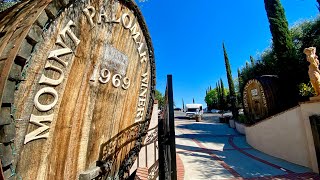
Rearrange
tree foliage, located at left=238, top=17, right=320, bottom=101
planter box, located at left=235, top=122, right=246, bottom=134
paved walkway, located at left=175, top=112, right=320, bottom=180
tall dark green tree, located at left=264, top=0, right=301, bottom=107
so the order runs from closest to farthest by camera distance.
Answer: paved walkway, located at left=175, top=112, right=320, bottom=180 → tree foliage, located at left=238, top=17, right=320, bottom=101 → tall dark green tree, located at left=264, top=0, right=301, bottom=107 → planter box, located at left=235, top=122, right=246, bottom=134

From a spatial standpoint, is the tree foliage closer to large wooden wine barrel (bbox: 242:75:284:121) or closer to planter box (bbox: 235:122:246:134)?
large wooden wine barrel (bbox: 242:75:284:121)

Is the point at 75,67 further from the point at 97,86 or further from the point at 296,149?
the point at 296,149

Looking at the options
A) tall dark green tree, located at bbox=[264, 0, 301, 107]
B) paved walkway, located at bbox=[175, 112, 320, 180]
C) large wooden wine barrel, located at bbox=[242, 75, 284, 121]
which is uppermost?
tall dark green tree, located at bbox=[264, 0, 301, 107]

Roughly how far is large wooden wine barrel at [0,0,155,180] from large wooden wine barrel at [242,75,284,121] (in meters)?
11.0

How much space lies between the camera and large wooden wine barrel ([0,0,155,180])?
1.00 metres

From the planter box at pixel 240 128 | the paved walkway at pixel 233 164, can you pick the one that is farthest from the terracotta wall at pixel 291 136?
the planter box at pixel 240 128

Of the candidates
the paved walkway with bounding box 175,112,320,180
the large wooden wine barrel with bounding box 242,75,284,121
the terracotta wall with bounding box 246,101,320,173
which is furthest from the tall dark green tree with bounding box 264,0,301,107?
the paved walkway with bounding box 175,112,320,180

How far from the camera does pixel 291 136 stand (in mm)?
8086

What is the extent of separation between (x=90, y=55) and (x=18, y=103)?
63 cm

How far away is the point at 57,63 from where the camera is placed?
49.4 inches

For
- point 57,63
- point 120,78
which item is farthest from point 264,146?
point 57,63

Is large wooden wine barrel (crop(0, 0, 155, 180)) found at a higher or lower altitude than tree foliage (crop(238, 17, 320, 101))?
lower

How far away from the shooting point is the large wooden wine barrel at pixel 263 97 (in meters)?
11.1

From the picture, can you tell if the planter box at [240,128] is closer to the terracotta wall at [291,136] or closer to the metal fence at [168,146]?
the terracotta wall at [291,136]
